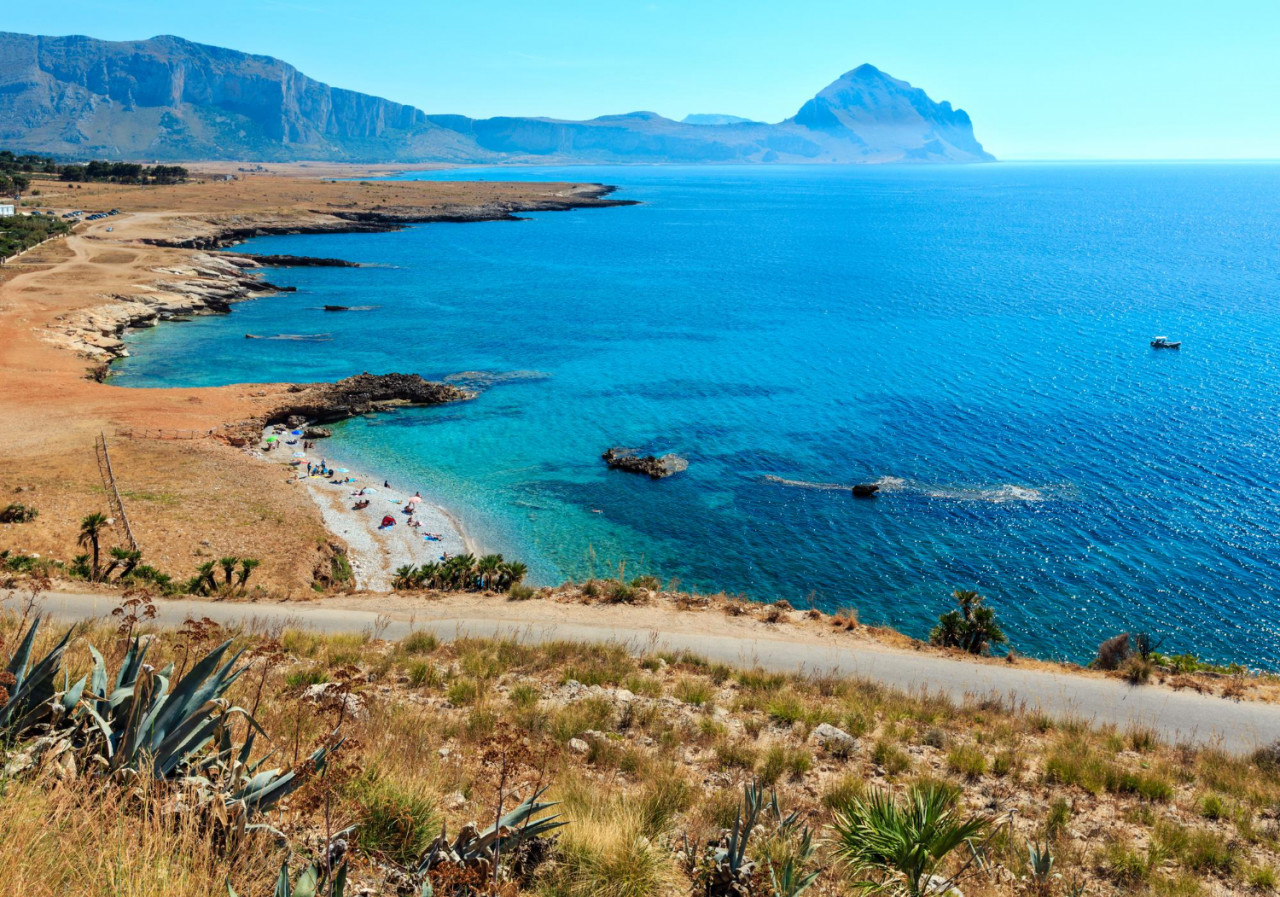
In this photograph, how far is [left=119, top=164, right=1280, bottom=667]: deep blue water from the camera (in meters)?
27.8

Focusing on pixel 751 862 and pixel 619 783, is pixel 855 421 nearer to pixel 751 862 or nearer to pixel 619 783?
pixel 619 783

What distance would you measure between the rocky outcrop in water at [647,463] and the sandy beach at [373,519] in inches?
354

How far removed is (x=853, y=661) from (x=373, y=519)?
69.5ft

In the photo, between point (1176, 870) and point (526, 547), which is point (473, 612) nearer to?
point (526, 547)

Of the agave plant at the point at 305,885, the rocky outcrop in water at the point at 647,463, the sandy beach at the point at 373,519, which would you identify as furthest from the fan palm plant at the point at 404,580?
the agave plant at the point at 305,885

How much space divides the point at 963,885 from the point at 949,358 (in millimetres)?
53323

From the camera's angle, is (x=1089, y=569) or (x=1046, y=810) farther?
(x=1089, y=569)

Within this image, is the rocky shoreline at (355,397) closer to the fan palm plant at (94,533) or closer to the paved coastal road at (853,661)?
the fan palm plant at (94,533)

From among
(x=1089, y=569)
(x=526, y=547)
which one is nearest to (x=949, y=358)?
(x=1089, y=569)

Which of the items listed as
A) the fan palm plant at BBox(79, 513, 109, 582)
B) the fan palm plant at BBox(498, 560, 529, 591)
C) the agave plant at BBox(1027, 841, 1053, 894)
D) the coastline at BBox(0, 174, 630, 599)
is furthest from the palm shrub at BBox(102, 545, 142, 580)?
the agave plant at BBox(1027, 841, 1053, 894)

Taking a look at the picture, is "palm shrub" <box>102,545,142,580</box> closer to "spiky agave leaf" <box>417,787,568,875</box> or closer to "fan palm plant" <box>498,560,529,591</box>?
"fan palm plant" <box>498,560,529,591</box>

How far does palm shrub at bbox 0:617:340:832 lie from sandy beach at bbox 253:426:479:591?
62.4 feet

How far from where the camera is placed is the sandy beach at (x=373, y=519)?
91.3 feet

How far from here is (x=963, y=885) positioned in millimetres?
7562
